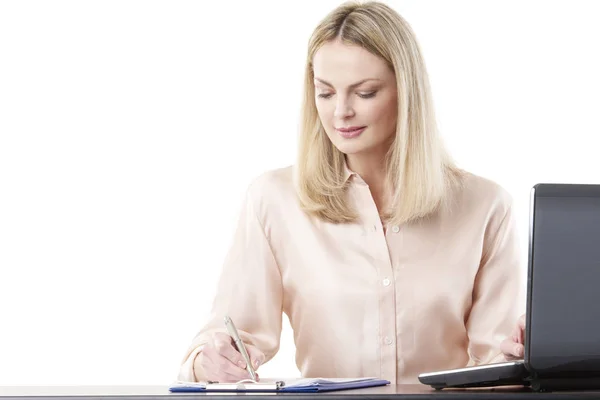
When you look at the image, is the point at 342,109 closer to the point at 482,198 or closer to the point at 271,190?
the point at 271,190

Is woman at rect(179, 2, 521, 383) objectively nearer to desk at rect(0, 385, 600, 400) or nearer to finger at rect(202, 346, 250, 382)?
finger at rect(202, 346, 250, 382)

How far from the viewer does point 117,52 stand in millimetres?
4383

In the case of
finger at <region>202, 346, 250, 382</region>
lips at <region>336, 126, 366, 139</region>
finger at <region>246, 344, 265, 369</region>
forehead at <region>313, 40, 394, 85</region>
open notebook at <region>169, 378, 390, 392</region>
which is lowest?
finger at <region>246, 344, 265, 369</region>

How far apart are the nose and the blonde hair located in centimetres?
14

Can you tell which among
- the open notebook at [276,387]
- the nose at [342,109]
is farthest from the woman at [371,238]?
the open notebook at [276,387]

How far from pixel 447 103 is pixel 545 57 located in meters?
0.52

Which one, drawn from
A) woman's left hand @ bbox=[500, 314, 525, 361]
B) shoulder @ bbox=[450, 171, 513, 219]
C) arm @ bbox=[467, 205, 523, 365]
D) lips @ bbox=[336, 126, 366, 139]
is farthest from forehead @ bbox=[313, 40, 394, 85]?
woman's left hand @ bbox=[500, 314, 525, 361]

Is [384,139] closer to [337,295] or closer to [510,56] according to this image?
[337,295]

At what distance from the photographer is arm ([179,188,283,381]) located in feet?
7.65

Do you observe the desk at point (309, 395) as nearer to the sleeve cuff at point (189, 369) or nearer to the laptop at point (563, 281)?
the laptop at point (563, 281)

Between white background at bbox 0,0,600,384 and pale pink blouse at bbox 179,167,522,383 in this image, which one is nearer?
pale pink blouse at bbox 179,167,522,383

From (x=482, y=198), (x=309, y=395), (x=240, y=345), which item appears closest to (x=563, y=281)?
(x=309, y=395)

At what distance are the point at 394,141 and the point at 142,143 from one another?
220cm

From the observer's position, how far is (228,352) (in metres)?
1.87
